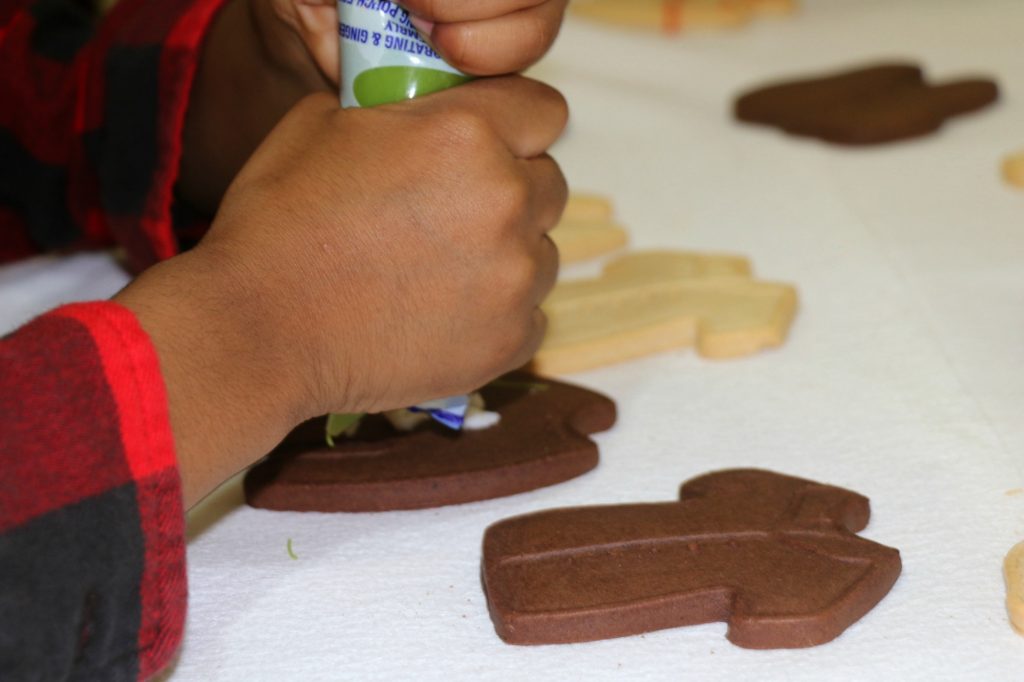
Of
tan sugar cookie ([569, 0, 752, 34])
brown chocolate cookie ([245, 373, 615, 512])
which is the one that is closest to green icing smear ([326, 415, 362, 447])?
brown chocolate cookie ([245, 373, 615, 512])

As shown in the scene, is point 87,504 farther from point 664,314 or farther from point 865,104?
point 865,104

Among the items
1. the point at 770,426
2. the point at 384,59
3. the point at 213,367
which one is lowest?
the point at 770,426

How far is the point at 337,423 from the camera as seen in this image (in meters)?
0.64

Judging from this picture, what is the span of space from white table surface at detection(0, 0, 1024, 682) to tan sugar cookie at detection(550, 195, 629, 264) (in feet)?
0.08

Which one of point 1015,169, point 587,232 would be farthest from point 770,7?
point 587,232

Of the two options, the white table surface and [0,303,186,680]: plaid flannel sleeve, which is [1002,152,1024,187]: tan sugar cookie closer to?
the white table surface

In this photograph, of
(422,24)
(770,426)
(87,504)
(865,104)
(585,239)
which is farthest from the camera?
(865,104)

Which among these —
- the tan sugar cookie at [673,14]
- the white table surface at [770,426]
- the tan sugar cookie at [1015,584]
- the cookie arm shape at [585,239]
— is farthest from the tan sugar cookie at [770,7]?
the tan sugar cookie at [1015,584]

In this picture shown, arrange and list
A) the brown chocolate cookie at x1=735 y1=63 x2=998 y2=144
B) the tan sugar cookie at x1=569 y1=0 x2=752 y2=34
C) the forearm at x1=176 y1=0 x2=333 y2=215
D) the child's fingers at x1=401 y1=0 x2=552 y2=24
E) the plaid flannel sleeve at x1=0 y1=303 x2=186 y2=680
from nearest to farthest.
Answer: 1. the plaid flannel sleeve at x1=0 y1=303 x2=186 y2=680
2. the child's fingers at x1=401 y1=0 x2=552 y2=24
3. the forearm at x1=176 y1=0 x2=333 y2=215
4. the brown chocolate cookie at x1=735 y1=63 x2=998 y2=144
5. the tan sugar cookie at x1=569 y1=0 x2=752 y2=34

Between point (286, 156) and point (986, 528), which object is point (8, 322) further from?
point (986, 528)

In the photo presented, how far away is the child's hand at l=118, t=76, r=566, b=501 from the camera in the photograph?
53 centimetres

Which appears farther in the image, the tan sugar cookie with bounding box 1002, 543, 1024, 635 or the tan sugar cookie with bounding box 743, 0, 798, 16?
the tan sugar cookie with bounding box 743, 0, 798, 16

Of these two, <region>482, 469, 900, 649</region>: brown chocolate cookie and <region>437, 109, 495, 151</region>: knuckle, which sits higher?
<region>437, 109, 495, 151</region>: knuckle

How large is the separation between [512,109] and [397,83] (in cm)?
6
